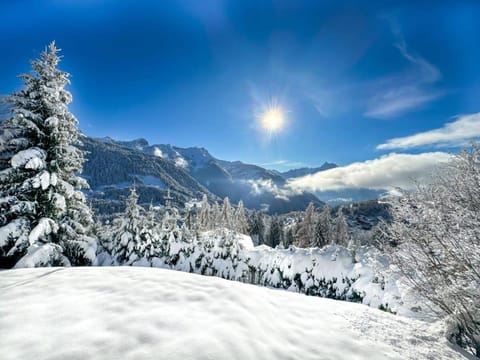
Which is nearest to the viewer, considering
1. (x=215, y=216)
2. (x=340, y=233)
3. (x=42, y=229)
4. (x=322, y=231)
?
(x=42, y=229)

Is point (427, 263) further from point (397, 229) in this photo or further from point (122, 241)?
point (122, 241)

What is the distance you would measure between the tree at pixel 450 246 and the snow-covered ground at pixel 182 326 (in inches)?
24.4

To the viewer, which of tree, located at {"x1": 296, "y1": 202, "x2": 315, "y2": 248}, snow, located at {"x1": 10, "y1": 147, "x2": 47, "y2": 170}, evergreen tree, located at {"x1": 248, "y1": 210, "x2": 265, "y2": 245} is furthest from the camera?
evergreen tree, located at {"x1": 248, "y1": 210, "x2": 265, "y2": 245}

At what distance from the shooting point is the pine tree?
1262 cm

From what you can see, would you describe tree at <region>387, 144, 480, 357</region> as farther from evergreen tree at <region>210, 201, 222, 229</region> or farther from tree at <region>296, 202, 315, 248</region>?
evergreen tree at <region>210, 201, 222, 229</region>

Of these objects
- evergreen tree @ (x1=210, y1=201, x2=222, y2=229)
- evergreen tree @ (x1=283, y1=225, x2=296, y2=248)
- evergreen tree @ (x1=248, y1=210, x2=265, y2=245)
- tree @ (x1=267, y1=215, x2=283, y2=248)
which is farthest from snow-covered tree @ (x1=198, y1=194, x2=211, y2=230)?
evergreen tree @ (x1=283, y1=225, x2=296, y2=248)

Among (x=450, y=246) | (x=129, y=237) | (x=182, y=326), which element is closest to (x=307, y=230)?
(x=129, y=237)

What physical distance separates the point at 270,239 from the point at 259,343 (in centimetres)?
5361

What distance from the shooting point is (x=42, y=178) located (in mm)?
9078

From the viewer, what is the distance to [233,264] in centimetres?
1470

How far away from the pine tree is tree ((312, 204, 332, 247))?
24546mm

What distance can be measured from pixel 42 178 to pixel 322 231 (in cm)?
3042

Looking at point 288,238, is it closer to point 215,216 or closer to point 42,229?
point 215,216

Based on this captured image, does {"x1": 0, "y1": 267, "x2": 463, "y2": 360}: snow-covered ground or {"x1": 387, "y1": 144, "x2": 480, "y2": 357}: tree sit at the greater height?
{"x1": 387, "y1": 144, "x2": 480, "y2": 357}: tree
